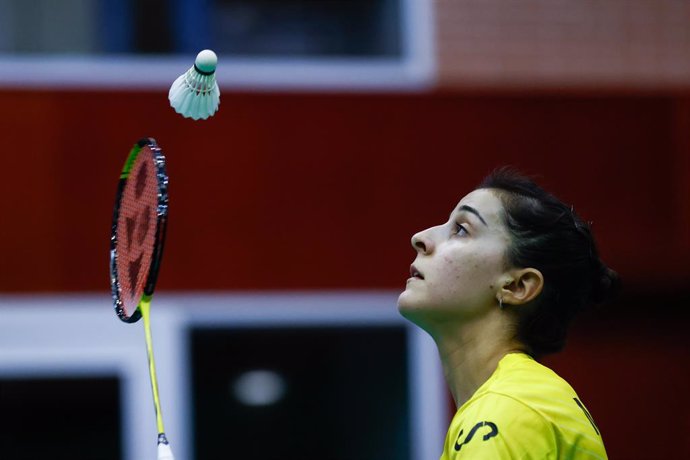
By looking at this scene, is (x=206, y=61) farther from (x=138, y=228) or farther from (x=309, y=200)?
(x=309, y=200)

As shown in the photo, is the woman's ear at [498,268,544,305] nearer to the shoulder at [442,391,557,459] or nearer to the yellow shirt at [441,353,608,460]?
the yellow shirt at [441,353,608,460]

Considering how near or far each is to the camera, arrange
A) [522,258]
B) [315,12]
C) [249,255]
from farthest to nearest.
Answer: [315,12] → [249,255] → [522,258]

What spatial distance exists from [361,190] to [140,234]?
3.61 meters

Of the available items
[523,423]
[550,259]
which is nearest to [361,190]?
[550,259]

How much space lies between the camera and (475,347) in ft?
12.3

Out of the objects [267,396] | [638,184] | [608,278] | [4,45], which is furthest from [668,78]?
[608,278]

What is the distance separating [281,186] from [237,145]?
0.31 metres

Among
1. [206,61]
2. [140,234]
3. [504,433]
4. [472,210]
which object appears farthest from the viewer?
[140,234]

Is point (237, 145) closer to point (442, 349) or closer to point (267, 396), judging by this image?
point (267, 396)

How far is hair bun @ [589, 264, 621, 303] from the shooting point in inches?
152

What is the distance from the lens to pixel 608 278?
3893 millimetres

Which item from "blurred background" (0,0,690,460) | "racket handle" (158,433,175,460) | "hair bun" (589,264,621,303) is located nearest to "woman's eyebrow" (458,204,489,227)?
"hair bun" (589,264,621,303)

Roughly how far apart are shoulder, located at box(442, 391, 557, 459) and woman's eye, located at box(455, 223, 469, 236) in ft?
1.91

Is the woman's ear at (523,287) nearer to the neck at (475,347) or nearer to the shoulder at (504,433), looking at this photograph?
the neck at (475,347)
